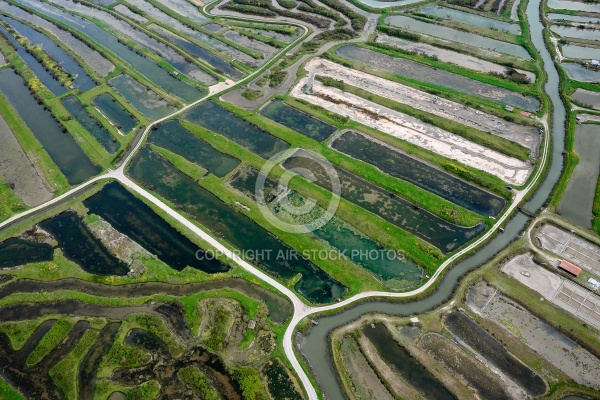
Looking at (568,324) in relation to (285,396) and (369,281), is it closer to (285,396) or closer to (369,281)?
(369,281)

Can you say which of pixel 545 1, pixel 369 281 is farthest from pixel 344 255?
pixel 545 1

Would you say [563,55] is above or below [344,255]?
above

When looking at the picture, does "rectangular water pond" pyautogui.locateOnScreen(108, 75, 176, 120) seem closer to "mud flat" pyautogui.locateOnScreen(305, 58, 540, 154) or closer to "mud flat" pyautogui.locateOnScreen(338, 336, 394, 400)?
"mud flat" pyautogui.locateOnScreen(305, 58, 540, 154)

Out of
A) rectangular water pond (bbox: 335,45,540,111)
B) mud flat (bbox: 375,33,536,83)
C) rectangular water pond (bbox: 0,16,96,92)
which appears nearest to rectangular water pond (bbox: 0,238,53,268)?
rectangular water pond (bbox: 0,16,96,92)

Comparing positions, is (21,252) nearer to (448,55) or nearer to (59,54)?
(59,54)

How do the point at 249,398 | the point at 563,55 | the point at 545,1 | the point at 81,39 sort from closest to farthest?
1. the point at 249,398
2. the point at 563,55
3. the point at 81,39
4. the point at 545,1

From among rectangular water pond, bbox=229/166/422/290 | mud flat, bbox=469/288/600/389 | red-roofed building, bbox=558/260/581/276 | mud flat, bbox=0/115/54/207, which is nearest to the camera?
mud flat, bbox=469/288/600/389
